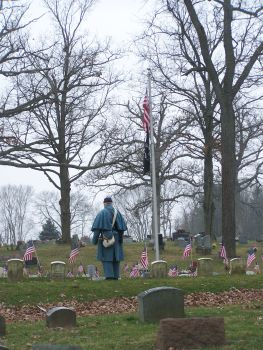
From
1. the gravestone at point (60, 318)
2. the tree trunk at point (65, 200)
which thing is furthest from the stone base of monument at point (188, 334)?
the tree trunk at point (65, 200)

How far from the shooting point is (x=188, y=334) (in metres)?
7.57

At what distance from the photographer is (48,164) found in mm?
23859

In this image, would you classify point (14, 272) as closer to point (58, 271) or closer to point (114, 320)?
point (58, 271)

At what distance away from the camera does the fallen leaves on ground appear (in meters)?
12.3

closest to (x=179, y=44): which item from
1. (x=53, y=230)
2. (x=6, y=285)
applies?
(x=6, y=285)

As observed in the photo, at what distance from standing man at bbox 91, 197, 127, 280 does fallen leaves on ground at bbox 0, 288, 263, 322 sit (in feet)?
4.65

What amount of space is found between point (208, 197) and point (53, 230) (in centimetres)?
3216

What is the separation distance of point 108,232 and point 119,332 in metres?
5.80

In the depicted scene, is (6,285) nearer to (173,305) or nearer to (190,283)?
(190,283)

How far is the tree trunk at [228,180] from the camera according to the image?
77.4ft

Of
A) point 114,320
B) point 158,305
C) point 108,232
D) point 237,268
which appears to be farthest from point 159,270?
point 158,305

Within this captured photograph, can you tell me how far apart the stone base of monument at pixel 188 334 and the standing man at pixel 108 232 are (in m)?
7.24

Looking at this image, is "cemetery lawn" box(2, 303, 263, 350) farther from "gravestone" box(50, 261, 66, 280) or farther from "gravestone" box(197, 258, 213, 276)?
"gravestone" box(197, 258, 213, 276)

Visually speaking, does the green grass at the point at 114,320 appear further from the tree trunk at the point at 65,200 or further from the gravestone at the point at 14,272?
the tree trunk at the point at 65,200
